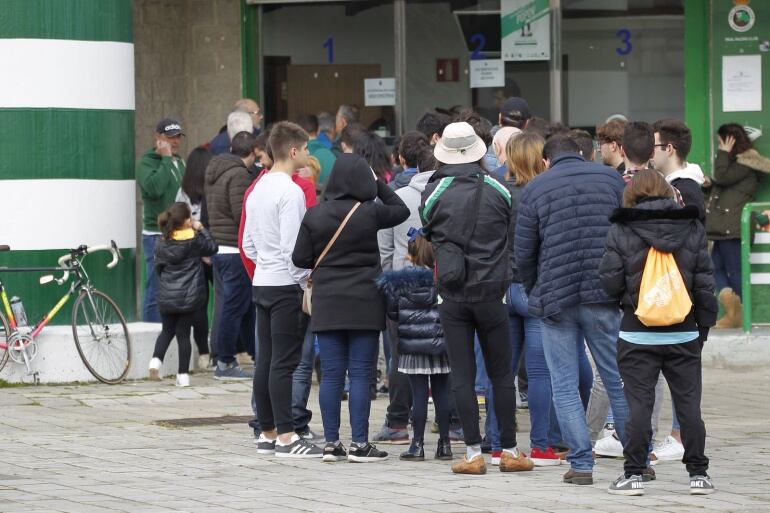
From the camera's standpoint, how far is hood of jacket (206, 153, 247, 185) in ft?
40.9

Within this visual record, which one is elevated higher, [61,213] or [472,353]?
[61,213]

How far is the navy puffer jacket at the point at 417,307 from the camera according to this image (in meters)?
9.03

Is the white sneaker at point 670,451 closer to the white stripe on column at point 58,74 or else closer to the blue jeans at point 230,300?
the blue jeans at point 230,300

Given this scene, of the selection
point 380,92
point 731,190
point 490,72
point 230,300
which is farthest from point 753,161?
point 230,300

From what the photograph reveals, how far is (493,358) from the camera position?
28.4 feet

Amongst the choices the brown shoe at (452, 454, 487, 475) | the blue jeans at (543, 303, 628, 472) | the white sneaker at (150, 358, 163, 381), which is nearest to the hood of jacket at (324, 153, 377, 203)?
the blue jeans at (543, 303, 628, 472)

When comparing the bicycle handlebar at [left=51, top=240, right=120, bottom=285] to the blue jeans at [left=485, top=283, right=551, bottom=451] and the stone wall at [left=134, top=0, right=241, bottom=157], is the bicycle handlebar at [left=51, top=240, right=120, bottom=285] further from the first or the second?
the blue jeans at [left=485, top=283, right=551, bottom=451]

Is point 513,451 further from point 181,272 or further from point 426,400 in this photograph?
point 181,272

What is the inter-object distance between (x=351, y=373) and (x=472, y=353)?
2.63 feet

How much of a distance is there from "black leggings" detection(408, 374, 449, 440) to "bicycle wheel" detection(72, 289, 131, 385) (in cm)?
394

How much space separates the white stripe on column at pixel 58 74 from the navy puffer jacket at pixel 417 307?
15.3 feet

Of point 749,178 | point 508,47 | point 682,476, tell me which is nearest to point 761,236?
point 749,178

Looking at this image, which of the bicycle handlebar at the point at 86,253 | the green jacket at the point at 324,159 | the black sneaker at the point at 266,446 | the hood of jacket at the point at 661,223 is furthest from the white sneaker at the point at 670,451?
the bicycle handlebar at the point at 86,253

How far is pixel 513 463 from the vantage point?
870 cm
